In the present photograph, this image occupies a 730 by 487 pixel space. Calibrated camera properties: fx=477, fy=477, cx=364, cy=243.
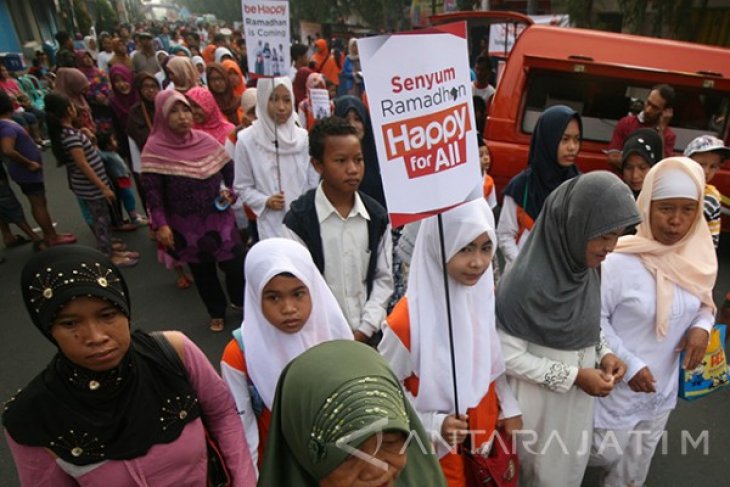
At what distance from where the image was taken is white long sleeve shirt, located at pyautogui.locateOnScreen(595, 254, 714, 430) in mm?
2053

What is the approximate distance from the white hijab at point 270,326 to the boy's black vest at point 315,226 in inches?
25.4

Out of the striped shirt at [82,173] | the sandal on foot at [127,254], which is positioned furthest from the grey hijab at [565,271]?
the sandal on foot at [127,254]

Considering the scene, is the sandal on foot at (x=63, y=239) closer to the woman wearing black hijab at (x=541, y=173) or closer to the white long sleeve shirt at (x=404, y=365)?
the woman wearing black hijab at (x=541, y=173)

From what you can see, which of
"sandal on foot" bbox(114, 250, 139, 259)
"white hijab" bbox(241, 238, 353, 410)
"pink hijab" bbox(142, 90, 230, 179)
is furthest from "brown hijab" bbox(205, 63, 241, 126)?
"white hijab" bbox(241, 238, 353, 410)

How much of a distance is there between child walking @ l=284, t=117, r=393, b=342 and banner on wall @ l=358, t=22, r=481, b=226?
93 centimetres

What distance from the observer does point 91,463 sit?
1.38 m

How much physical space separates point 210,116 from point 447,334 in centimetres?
385

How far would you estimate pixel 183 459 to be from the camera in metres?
1.52

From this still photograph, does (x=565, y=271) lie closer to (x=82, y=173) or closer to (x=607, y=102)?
(x=607, y=102)

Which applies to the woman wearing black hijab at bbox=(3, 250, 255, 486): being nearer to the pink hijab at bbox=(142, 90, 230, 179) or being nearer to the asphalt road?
the asphalt road

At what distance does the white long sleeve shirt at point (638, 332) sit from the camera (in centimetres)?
205

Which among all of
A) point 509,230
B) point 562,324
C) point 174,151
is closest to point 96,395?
point 562,324

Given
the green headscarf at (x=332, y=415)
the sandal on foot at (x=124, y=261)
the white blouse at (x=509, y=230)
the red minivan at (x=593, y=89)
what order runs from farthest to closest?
the sandal on foot at (x=124, y=261) < the red minivan at (x=593, y=89) < the white blouse at (x=509, y=230) < the green headscarf at (x=332, y=415)

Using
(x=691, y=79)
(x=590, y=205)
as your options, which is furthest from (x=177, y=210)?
(x=691, y=79)
